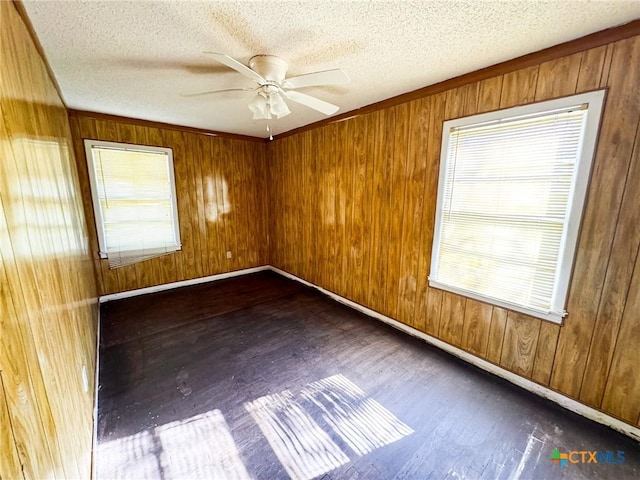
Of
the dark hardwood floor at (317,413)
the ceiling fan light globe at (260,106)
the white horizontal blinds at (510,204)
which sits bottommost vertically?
the dark hardwood floor at (317,413)

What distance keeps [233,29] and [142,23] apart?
1.62 ft

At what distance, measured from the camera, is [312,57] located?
1.87m

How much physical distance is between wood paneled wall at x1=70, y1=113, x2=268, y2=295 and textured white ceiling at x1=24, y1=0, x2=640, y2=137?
115 centimetres

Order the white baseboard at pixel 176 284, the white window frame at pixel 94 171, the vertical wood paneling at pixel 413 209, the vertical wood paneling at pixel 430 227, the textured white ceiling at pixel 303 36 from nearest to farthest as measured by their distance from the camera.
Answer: the textured white ceiling at pixel 303 36
the vertical wood paneling at pixel 430 227
the vertical wood paneling at pixel 413 209
the white window frame at pixel 94 171
the white baseboard at pixel 176 284

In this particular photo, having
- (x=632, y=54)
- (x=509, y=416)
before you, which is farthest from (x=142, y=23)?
(x=509, y=416)

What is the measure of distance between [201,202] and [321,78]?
124 inches

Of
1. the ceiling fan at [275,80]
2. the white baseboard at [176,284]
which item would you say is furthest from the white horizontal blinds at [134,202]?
the ceiling fan at [275,80]

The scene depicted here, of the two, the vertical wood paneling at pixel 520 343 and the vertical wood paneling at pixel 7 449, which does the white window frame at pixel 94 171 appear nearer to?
the vertical wood paneling at pixel 7 449

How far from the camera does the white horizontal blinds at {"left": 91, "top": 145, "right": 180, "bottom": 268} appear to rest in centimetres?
341

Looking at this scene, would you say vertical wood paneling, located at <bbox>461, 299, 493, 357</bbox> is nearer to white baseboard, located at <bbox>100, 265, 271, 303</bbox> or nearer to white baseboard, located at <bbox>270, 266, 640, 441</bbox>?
white baseboard, located at <bbox>270, 266, 640, 441</bbox>

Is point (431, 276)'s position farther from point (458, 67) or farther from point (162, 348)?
point (162, 348)

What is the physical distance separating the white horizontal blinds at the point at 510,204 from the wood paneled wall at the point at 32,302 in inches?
102

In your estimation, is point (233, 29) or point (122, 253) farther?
point (122, 253)

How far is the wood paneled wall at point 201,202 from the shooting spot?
11.2 feet
